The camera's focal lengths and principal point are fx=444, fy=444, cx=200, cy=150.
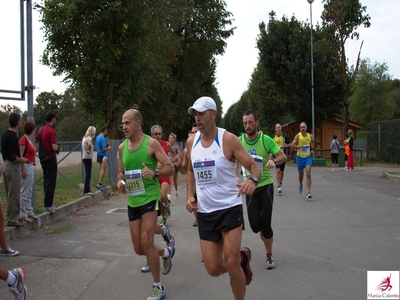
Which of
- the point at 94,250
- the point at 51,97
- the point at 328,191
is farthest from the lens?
the point at 51,97

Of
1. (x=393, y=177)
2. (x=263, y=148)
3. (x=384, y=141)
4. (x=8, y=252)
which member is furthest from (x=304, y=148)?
(x=384, y=141)

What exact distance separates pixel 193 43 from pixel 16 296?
33.2 m

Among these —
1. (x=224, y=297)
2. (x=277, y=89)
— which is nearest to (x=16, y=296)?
(x=224, y=297)

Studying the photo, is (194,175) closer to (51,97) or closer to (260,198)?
(260,198)

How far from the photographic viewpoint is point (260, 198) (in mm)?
5941

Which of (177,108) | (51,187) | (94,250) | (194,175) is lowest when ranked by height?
(94,250)

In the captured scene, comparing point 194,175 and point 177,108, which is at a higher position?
point 177,108

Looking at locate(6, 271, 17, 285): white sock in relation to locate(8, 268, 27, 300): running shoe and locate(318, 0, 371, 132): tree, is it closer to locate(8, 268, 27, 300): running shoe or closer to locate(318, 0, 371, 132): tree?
locate(8, 268, 27, 300): running shoe

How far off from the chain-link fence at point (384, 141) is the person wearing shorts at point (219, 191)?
2416 cm

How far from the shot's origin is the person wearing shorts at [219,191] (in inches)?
160

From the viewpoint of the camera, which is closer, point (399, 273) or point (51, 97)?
point (399, 273)

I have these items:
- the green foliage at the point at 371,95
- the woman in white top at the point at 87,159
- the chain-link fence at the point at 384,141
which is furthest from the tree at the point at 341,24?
the green foliage at the point at 371,95
